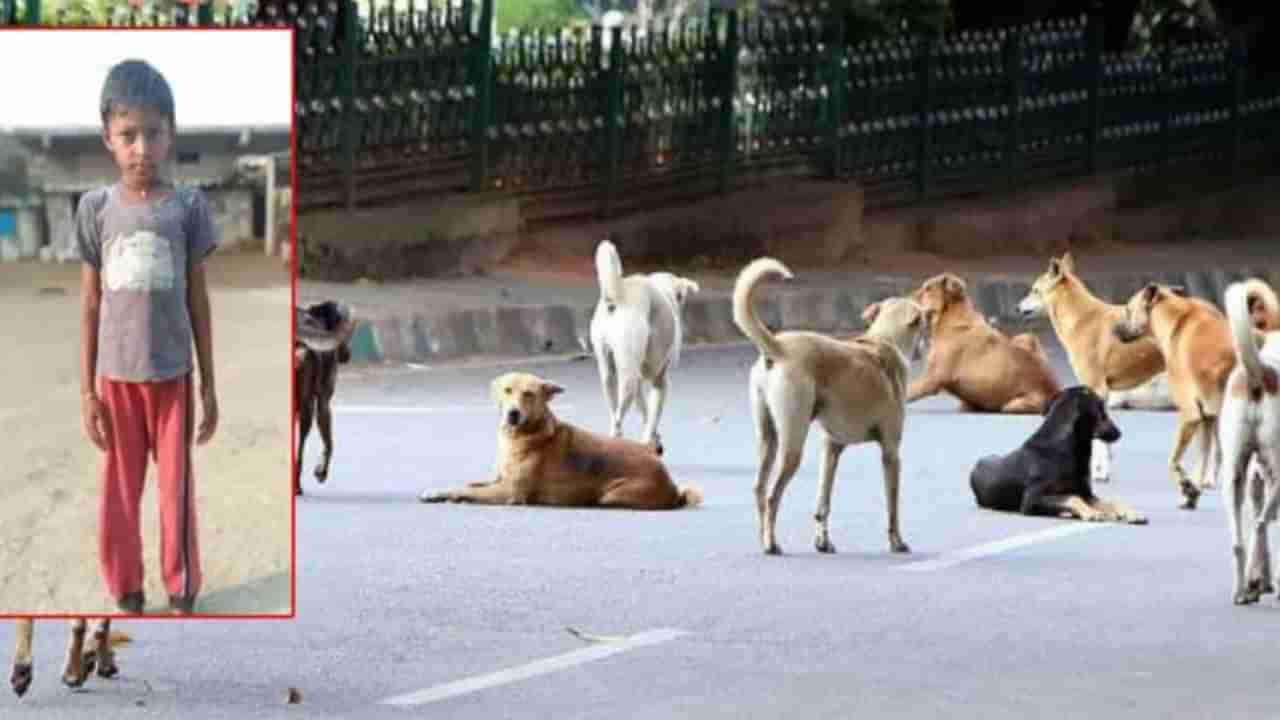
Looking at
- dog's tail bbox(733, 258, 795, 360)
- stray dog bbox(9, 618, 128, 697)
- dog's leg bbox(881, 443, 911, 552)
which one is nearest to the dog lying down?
dog's leg bbox(881, 443, 911, 552)

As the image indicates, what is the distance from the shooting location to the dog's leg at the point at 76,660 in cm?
997

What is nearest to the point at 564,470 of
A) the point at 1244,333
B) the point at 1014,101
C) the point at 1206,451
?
the point at 1206,451

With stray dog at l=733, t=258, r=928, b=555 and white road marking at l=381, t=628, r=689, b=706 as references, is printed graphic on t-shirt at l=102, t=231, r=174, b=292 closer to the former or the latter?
white road marking at l=381, t=628, r=689, b=706

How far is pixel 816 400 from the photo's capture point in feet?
44.1

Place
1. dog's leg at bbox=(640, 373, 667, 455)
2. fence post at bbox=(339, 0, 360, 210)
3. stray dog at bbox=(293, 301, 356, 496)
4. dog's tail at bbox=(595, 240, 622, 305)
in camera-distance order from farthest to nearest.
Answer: fence post at bbox=(339, 0, 360, 210), dog's leg at bbox=(640, 373, 667, 455), dog's tail at bbox=(595, 240, 622, 305), stray dog at bbox=(293, 301, 356, 496)

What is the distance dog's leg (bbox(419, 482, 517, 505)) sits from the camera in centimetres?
1499

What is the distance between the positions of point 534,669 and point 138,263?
2339 millimetres

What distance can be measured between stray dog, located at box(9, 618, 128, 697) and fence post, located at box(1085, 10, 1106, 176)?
23489mm

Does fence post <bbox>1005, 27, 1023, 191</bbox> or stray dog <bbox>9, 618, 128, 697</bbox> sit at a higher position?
stray dog <bbox>9, 618, 128, 697</bbox>

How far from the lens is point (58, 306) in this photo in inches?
354

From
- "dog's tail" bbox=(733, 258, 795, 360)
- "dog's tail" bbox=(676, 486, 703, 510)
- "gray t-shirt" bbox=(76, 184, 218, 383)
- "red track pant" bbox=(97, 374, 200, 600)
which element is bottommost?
"dog's tail" bbox=(676, 486, 703, 510)

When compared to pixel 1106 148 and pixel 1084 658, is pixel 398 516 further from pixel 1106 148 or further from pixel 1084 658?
pixel 1106 148

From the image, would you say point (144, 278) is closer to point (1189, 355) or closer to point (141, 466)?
point (141, 466)

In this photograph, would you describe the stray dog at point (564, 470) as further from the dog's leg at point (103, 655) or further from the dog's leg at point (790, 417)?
the dog's leg at point (103, 655)
